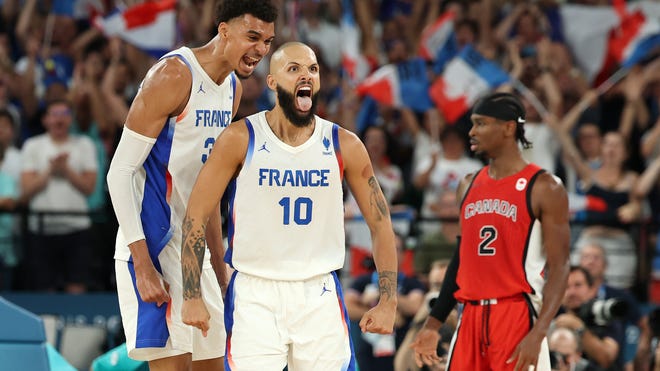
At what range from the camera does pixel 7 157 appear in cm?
1135

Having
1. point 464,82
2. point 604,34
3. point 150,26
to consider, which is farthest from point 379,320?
point 604,34

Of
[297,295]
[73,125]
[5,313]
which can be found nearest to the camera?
[297,295]

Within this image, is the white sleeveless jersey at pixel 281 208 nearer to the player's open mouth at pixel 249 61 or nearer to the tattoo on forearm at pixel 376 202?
the tattoo on forearm at pixel 376 202

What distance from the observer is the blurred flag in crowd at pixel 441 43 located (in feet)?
42.4

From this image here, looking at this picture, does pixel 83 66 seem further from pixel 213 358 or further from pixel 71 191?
pixel 213 358

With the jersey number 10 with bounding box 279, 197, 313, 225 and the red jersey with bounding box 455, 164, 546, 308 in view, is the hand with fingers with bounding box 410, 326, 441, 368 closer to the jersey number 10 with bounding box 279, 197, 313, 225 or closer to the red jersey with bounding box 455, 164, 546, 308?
the red jersey with bounding box 455, 164, 546, 308

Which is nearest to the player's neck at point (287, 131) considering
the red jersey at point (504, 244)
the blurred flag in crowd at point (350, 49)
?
the red jersey at point (504, 244)

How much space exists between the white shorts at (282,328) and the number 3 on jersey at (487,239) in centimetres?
126

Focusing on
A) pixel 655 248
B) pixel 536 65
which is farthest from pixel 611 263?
pixel 536 65

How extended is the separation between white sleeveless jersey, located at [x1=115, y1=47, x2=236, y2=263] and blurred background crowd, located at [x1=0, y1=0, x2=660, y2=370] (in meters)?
3.67

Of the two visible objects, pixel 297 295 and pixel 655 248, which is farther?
pixel 655 248

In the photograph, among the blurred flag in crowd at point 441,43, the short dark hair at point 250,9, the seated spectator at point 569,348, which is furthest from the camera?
the blurred flag in crowd at point 441,43

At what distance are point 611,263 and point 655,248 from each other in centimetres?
44

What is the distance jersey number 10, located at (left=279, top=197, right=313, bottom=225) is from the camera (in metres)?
5.56
